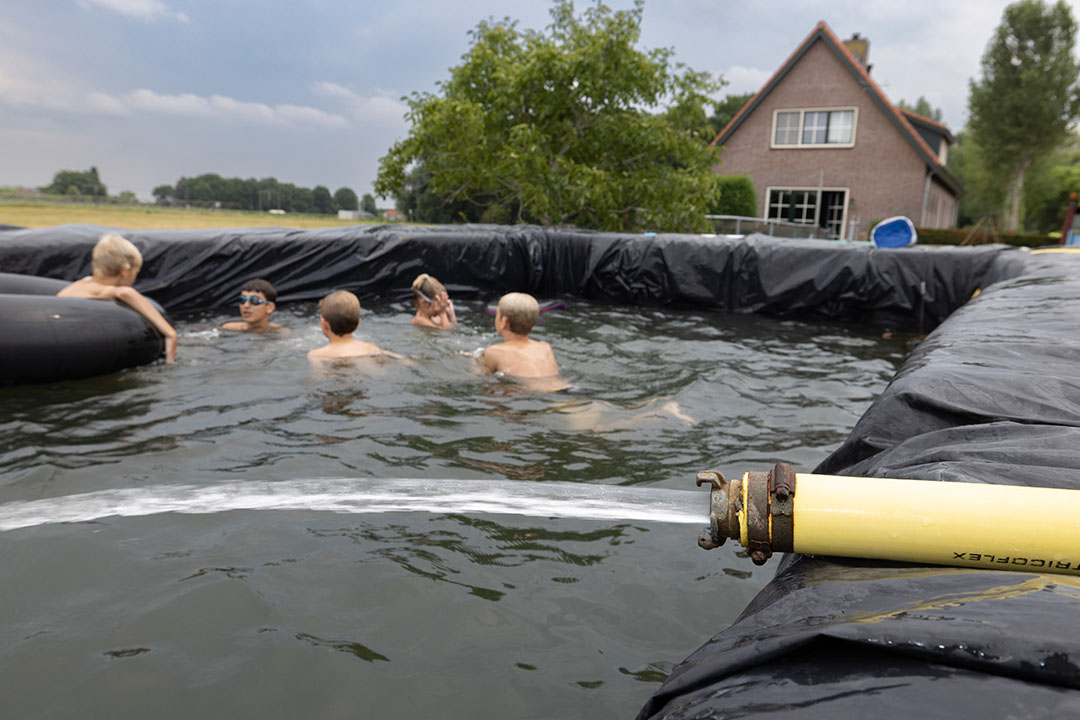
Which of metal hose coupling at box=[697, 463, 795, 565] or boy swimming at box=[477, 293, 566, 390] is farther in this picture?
boy swimming at box=[477, 293, 566, 390]

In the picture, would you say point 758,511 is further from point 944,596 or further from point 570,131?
point 570,131

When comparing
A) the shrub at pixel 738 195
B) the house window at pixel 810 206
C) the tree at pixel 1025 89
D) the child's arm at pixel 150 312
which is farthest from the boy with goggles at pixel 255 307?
the tree at pixel 1025 89

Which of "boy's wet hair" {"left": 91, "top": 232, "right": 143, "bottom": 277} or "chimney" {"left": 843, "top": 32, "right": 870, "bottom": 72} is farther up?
"chimney" {"left": 843, "top": 32, "right": 870, "bottom": 72}

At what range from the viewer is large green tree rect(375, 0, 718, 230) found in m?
13.1

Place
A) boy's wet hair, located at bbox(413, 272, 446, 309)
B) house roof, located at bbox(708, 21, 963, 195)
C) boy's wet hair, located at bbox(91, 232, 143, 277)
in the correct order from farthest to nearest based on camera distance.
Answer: house roof, located at bbox(708, 21, 963, 195) → boy's wet hair, located at bbox(413, 272, 446, 309) → boy's wet hair, located at bbox(91, 232, 143, 277)

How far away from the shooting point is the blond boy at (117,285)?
16.9 feet

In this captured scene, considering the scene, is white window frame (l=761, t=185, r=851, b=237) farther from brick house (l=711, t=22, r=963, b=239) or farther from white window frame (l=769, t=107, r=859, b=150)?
white window frame (l=769, t=107, r=859, b=150)

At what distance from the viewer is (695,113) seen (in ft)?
45.8

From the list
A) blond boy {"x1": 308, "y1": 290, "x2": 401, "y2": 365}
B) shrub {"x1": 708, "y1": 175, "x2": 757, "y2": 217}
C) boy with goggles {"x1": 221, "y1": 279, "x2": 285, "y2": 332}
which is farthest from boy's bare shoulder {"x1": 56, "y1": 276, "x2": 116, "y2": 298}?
shrub {"x1": 708, "y1": 175, "x2": 757, "y2": 217}

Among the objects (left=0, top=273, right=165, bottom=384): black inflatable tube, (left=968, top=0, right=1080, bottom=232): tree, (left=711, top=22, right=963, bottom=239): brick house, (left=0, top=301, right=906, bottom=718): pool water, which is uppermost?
(left=968, top=0, right=1080, bottom=232): tree

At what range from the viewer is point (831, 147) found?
24453 mm

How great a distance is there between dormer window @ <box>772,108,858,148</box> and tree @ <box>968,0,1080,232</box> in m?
12.7

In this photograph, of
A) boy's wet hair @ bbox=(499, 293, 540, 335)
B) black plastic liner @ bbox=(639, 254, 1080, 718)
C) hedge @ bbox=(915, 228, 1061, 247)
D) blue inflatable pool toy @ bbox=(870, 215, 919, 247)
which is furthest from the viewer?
hedge @ bbox=(915, 228, 1061, 247)

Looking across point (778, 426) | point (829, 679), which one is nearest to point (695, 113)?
point (778, 426)
